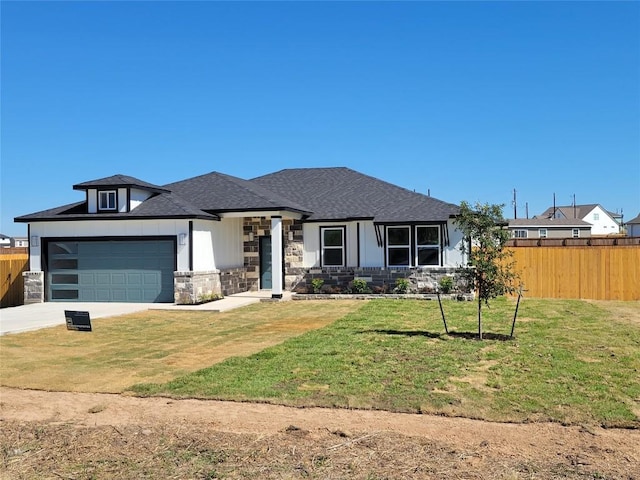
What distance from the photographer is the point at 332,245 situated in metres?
22.9

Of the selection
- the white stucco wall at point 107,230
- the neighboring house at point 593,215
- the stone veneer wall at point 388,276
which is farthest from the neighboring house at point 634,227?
the white stucco wall at point 107,230

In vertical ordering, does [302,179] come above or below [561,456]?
above

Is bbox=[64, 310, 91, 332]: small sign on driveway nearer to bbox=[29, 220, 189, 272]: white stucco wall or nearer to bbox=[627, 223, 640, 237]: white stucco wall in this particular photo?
bbox=[29, 220, 189, 272]: white stucco wall

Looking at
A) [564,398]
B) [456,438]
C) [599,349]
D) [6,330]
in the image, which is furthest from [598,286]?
[6,330]

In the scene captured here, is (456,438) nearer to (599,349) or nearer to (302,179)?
(599,349)

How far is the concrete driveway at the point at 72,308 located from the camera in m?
15.2

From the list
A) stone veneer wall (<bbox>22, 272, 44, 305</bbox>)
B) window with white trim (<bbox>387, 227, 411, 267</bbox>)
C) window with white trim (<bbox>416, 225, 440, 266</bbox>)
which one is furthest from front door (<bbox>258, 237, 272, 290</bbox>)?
stone veneer wall (<bbox>22, 272, 44, 305</bbox>)

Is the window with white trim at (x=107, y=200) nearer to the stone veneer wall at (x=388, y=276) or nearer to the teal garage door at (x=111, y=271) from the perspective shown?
the teal garage door at (x=111, y=271)

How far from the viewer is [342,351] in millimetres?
10602

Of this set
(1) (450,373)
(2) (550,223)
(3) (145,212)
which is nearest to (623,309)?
(1) (450,373)

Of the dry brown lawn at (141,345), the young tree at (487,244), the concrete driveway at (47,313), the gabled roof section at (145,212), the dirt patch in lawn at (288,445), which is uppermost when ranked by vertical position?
the gabled roof section at (145,212)

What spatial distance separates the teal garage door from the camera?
19984 mm

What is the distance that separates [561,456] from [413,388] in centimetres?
259

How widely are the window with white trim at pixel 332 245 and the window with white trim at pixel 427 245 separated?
3.01 meters
